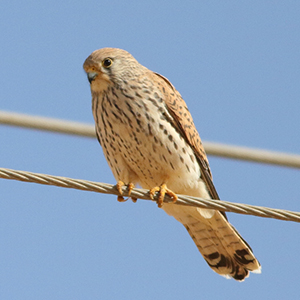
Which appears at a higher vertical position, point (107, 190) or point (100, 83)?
point (100, 83)

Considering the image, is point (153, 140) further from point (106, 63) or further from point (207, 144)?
point (207, 144)

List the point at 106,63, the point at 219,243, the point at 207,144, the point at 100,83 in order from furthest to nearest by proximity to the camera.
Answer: the point at 207,144
the point at 219,243
the point at 106,63
the point at 100,83

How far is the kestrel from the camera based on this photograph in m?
4.40

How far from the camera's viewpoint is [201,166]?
15.6 feet

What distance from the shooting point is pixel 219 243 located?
5.05 meters

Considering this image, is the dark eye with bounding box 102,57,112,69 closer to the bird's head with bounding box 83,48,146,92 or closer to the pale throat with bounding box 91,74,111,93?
the bird's head with bounding box 83,48,146,92

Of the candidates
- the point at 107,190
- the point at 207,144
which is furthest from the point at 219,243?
the point at 107,190

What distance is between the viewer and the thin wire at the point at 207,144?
18.6 ft

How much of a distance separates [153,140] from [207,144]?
1600 millimetres

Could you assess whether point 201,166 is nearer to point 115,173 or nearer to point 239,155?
point 115,173

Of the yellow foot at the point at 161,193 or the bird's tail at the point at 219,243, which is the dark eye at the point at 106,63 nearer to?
the yellow foot at the point at 161,193

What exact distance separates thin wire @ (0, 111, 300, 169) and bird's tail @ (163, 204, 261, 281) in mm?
1022

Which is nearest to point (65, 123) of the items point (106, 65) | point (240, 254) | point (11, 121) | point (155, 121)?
point (11, 121)

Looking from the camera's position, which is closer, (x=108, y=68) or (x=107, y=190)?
(x=107, y=190)
